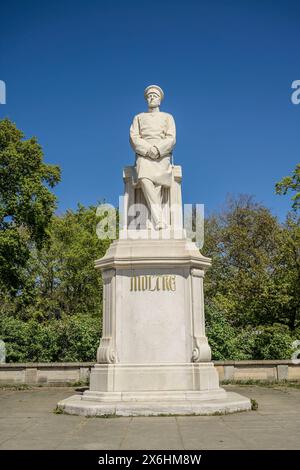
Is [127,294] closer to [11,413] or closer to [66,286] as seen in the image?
[11,413]

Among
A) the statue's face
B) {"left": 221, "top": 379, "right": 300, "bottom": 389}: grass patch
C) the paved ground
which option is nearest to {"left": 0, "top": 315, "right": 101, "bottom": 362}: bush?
{"left": 221, "top": 379, "right": 300, "bottom": 389}: grass patch

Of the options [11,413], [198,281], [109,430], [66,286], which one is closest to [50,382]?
[11,413]

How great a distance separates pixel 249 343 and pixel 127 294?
Answer: 428 inches

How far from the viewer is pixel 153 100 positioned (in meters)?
12.8

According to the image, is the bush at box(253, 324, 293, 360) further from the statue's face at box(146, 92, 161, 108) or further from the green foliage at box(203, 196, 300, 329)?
the statue's face at box(146, 92, 161, 108)

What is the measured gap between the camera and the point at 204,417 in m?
8.56

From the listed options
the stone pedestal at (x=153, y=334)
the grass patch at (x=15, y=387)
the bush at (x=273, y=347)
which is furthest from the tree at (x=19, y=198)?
the stone pedestal at (x=153, y=334)

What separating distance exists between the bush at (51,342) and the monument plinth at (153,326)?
8.48 metres

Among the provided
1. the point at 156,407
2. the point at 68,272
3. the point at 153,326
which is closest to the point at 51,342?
the point at 153,326

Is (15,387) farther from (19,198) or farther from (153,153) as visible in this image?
(19,198)

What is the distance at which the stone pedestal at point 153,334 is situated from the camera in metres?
9.59

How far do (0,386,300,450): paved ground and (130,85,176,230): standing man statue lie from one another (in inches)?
193

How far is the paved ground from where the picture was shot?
6188mm

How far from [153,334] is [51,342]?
9.87 metres
